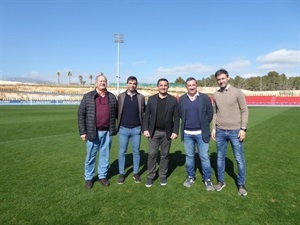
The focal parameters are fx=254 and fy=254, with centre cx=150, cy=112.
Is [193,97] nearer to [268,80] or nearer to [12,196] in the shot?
[12,196]

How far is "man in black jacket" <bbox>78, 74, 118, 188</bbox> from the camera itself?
4883 millimetres

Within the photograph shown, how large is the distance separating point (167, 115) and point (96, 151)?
1612 millimetres

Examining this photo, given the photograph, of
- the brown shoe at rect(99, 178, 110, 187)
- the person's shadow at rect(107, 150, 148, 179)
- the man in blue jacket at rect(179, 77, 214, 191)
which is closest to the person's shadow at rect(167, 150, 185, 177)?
the person's shadow at rect(107, 150, 148, 179)

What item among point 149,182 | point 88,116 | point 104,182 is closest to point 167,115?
point 149,182

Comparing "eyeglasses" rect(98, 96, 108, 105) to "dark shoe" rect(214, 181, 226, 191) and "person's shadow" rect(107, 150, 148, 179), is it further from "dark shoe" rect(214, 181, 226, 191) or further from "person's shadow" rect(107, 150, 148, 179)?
"dark shoe" rect(214, 181, 226, 191)

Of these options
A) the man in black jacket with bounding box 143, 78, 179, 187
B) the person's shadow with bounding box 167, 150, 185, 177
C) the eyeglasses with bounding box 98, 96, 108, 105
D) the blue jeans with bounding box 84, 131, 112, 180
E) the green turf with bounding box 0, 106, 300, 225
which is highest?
the eyeglasses with bounding box 98, 96, 108, 105

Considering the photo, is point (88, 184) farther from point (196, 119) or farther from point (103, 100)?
point (196, 119)

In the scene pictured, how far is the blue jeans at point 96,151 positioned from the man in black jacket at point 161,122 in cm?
84

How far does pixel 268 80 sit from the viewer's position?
118312 millimetres

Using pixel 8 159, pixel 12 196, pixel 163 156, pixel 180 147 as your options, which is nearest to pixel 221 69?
pixel 163 156

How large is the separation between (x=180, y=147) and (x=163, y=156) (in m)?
4.14

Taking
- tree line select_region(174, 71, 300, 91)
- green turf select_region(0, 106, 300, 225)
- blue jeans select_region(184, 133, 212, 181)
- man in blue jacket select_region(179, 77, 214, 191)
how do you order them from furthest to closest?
tree line select_region(174, 71, 300, 91)
blue jeans select_region(184, 133, 212, 181)
man in blue jacket select_region(179, 77, 214, 191)
green turf select_region(0, 106, 300, 225)

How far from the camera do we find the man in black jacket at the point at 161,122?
5008 mm

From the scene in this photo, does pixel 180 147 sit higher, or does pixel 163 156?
pixel 163 156
